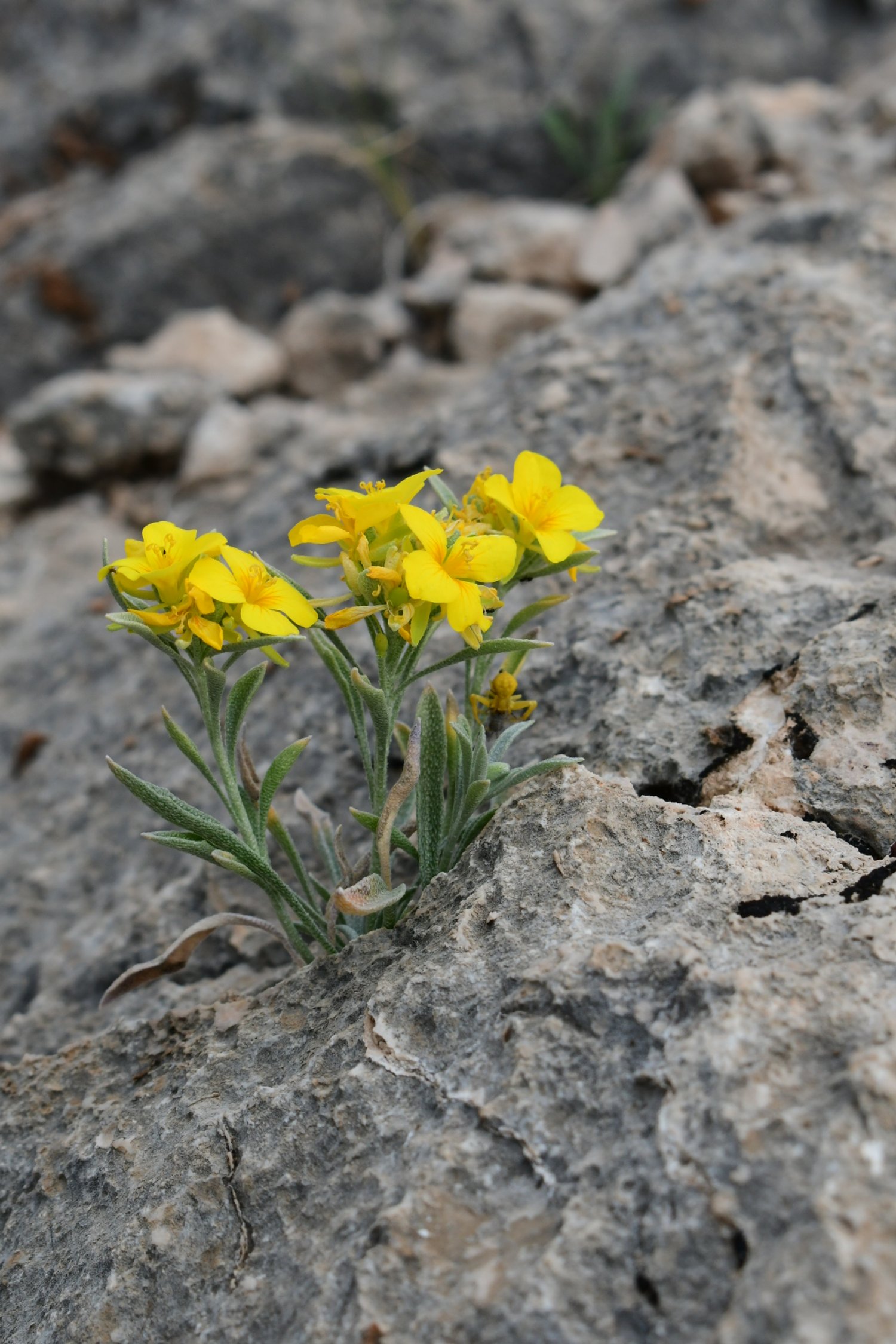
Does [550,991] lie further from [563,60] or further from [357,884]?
[563,60]

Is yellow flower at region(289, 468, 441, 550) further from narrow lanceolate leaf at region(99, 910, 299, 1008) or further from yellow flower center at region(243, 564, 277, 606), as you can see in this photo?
narrow lanceolate leaf at region(99, 910, 299, 1008)

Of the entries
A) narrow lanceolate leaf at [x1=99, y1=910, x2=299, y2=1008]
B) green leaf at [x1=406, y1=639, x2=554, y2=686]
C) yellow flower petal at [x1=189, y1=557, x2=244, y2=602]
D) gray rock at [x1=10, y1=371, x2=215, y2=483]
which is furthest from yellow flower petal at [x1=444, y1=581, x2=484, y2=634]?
gray rock at [x1=10, y1=371, x2=215, y2=483]

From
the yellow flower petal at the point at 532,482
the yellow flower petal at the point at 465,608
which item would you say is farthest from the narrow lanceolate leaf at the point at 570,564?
the yellow flower petal at the point at 465,608

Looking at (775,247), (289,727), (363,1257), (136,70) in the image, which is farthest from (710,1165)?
(136,70)

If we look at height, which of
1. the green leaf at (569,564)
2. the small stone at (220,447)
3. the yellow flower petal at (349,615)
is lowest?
the small stone at (220,447)

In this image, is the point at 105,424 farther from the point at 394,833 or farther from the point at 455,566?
the point at 455,566

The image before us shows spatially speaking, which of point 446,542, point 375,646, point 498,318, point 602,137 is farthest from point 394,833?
point 602,137

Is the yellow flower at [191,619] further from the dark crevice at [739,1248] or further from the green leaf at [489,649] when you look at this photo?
the dark crevice at [739,1248]
